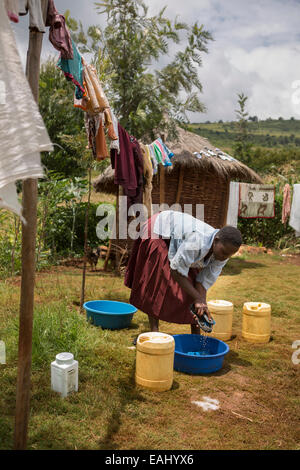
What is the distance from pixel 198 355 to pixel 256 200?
7161mm

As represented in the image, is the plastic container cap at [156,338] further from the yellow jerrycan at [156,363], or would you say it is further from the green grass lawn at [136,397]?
the green grass lawn at [136,397]

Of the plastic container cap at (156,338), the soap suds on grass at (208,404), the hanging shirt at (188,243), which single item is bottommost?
the soap suds on grass at (208,404)

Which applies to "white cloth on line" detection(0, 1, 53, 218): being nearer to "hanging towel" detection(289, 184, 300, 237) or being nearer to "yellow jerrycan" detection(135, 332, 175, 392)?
"yellow jerrycan" detection(135, 332, 175, 392)

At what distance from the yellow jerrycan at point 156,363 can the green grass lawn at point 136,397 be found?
0.07m

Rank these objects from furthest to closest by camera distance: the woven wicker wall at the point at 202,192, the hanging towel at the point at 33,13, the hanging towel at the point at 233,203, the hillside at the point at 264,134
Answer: the hillside at the point at 264,134 < the hanging towel at the point at 233,203 < the woven wicker wall at the point at 202,192 < the hanging towel at the point at 33,13

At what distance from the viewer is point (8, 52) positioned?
170cm

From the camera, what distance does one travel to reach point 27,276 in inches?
81.4

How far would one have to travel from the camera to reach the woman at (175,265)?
316 cm

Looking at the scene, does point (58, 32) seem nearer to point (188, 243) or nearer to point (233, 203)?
point (188, 243)

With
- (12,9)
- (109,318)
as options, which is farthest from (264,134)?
(12,9)

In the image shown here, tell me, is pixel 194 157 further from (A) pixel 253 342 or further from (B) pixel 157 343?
(B) pixel 157 343

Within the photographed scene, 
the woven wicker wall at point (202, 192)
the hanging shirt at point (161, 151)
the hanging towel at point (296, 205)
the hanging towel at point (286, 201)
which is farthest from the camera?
the hanging towel at point (286, 201)

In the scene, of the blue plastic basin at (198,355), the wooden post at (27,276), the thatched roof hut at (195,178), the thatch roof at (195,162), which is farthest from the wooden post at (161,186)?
the wooden post at (27,276)
